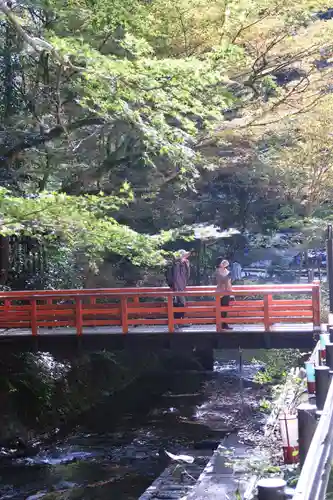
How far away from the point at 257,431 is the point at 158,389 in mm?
7186

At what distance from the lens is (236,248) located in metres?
28.5

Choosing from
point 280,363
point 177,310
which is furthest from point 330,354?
point 280,363

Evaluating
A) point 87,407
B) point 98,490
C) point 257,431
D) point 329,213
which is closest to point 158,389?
point 87,407

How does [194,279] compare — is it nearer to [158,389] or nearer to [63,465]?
[158,389]

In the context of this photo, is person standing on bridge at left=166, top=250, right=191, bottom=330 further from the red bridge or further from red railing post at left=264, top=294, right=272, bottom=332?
red railing post at left=264, top=294, right=272, bottom=332

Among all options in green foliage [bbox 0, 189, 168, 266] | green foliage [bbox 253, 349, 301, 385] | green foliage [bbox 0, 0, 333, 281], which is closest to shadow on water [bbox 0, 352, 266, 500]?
green foliage [bbox 253, 349, 301, 385]

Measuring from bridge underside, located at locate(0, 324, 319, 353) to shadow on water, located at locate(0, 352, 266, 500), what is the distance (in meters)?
2.50

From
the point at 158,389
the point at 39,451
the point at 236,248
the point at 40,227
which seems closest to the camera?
the point at 40,227

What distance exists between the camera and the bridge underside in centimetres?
1458

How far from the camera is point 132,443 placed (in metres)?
15.9

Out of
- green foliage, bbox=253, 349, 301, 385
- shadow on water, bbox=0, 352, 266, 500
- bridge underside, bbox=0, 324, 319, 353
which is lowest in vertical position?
shadow on water, bbox=0, 352, 266, 500

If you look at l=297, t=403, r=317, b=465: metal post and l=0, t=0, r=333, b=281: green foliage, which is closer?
l=297, t=403, r=317, b=465: metal post

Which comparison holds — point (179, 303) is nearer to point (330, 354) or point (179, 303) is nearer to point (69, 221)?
point (69, 221)

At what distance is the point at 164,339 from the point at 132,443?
10.1 feet
